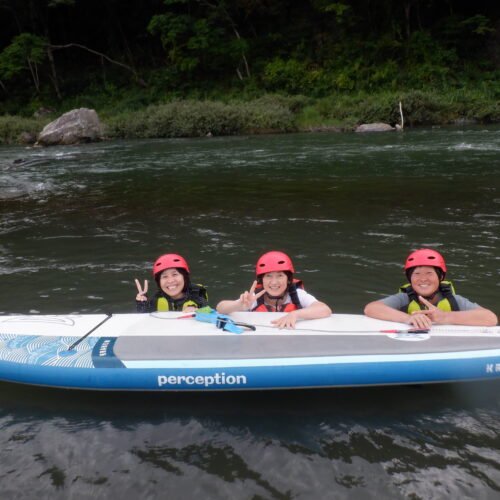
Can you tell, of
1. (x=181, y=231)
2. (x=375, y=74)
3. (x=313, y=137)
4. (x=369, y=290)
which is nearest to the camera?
(x=369, y=290)

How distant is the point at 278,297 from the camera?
3.85 metres

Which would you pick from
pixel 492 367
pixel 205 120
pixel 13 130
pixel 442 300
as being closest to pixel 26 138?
pixel 13 130

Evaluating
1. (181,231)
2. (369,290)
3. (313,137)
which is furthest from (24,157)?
(369,290)

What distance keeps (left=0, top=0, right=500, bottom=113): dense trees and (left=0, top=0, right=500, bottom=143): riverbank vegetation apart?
0.22 feet

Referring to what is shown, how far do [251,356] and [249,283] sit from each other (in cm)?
225

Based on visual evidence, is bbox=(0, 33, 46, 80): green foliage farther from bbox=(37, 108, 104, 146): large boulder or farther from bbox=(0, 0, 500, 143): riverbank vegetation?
bbox=(37, 108, 104, 146): large boulder

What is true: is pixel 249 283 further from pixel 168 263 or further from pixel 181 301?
pixel 168 263

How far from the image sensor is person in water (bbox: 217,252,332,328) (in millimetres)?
3588

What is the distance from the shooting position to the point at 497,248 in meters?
5.80

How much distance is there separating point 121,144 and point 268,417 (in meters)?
18.0

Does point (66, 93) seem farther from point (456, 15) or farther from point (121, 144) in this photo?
point (456, 15)

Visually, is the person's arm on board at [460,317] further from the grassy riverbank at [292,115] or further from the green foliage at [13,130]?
the green foliage at [13,130]

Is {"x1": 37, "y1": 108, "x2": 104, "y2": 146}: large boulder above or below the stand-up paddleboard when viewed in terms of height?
above

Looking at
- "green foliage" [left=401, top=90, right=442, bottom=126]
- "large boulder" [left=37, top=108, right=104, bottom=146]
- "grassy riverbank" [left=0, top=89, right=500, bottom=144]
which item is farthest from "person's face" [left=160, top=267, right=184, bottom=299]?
"large boulder" [left=37, top=108, right=104, bottom=146]
